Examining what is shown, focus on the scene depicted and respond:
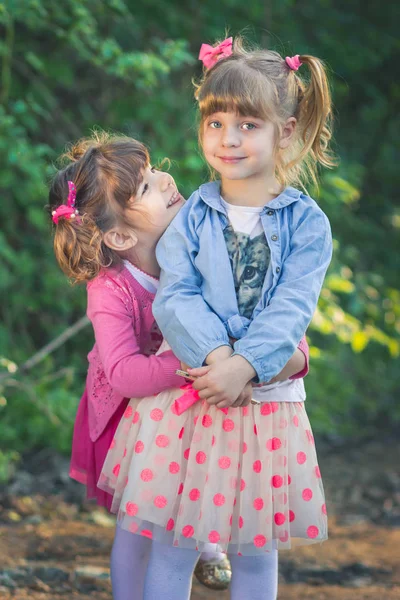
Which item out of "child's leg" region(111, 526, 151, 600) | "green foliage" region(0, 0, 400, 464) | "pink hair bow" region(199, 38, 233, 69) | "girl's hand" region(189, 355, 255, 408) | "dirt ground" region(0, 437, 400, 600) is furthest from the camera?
"green foliage" region(0, 0, 400, 464)

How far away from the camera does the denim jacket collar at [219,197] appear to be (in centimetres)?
207

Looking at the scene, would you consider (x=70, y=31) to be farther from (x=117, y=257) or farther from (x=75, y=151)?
(x=117, y=257)

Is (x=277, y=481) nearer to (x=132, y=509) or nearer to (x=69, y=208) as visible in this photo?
(x=132, y=509)

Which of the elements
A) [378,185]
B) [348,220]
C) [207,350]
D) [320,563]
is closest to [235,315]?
Result: [207,350]

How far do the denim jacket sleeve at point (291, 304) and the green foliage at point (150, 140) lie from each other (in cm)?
128

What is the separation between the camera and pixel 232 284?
6.71ft

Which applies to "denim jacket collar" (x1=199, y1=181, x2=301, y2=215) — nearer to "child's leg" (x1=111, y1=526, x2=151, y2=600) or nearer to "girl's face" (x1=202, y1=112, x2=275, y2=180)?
"girl's face" (x1=202, y1=112, x2=275, y2=180)

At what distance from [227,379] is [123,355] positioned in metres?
0.33

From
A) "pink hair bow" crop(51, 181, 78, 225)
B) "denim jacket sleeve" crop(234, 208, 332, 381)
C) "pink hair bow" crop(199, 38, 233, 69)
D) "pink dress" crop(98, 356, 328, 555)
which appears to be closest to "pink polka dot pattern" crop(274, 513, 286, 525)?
"pink dress" crop(98, 356, 328, 555)

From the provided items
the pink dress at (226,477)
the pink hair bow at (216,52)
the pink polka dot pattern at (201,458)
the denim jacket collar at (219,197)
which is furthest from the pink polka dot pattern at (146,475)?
the pink hair bow at (216,52)

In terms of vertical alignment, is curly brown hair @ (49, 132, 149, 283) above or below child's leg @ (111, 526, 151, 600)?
above

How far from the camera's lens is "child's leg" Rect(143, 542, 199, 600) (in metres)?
2.09

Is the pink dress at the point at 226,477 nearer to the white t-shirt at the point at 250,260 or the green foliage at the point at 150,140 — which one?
the white t-shirt at the point at 250,260

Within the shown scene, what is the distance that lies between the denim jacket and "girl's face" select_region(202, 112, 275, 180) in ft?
0.30
